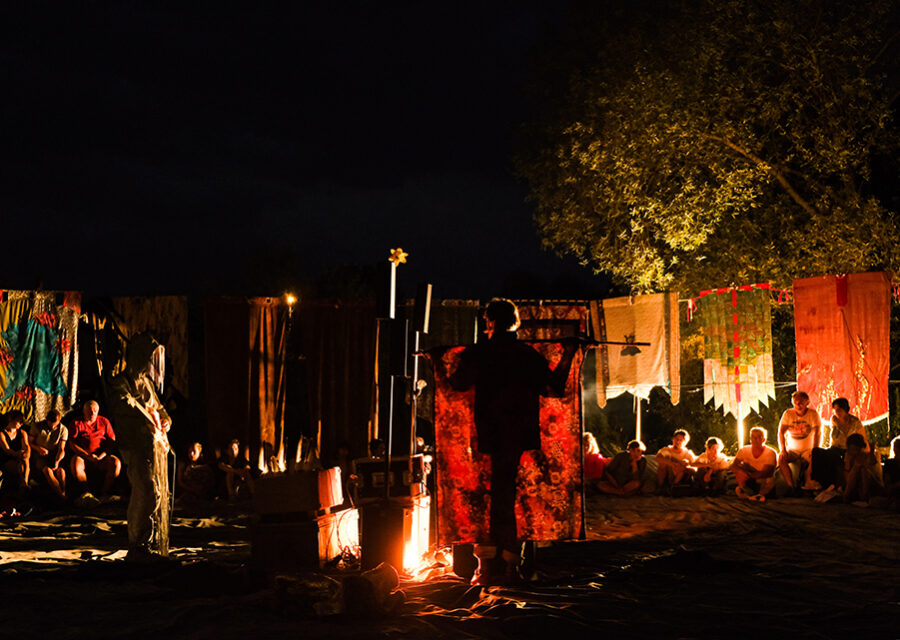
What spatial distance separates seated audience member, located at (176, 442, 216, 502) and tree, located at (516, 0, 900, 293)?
7.27 m

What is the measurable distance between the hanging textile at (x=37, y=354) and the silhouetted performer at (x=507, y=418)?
8.78 meters

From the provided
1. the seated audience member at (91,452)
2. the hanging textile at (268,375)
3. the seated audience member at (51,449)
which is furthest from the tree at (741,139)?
the seated audience member at (51,449)

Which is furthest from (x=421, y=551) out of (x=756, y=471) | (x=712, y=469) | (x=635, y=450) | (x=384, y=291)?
(x=712, y=469)

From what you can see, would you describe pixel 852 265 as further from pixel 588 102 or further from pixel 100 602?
pixel 100 602

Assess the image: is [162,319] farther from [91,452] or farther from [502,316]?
[502,316]

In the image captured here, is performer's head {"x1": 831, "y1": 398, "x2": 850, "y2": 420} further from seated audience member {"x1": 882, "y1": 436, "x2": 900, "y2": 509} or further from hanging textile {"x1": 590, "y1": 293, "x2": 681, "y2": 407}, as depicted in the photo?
hanging textile {"x1": 590, "y1": 293, "x2": 681, "y2": 407}

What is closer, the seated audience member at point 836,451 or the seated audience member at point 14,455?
the seated audience member at point 836,451

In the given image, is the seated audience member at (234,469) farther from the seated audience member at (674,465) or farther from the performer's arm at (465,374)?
the performer's arm at (465,374)

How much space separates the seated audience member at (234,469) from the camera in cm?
1198

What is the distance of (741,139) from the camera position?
468 inches

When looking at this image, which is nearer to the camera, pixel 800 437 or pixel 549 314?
pixel 800 437

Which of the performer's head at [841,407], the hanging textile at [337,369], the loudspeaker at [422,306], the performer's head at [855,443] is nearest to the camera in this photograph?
the loudspeaker at [422,306]

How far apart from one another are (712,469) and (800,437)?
1.24 meters

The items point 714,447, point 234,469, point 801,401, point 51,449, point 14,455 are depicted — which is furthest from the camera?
point 234,469
